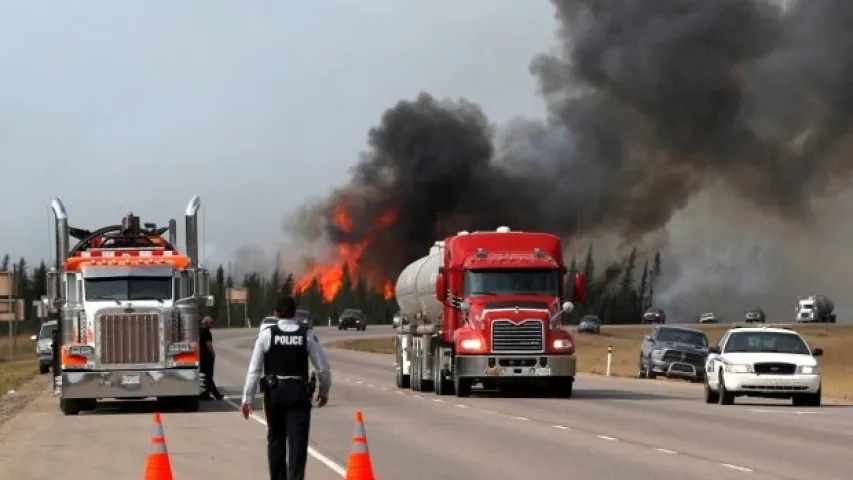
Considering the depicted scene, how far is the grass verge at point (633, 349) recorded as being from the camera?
51.6 m

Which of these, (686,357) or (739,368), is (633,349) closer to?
(686,357)

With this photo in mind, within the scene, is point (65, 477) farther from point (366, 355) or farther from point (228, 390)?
point (366, 355)

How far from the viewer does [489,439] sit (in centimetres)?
2264

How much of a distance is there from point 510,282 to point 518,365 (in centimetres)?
173

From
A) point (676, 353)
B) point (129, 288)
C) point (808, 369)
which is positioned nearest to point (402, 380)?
point (676, 353)

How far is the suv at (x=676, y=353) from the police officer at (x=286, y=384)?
118 ft

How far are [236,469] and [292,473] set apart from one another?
5462mm

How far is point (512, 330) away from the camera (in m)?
34.8

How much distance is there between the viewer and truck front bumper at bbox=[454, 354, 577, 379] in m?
34.7

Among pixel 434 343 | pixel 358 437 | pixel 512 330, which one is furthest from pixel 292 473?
pixel 434 343

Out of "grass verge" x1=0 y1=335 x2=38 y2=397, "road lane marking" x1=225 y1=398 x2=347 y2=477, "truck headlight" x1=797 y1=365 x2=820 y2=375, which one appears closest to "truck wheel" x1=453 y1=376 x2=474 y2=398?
"truck headlight" x1=797 y1=365 x2=820 y2=375

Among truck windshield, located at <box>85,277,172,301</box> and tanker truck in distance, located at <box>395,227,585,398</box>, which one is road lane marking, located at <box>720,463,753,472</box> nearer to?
truck windshield, located at <box>85,277,172,301</box>

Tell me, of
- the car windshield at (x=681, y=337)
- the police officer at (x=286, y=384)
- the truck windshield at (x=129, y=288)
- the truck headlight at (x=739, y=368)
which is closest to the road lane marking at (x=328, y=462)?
the police officer at (x=286, y=384)

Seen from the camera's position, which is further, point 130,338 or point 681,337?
point 681,337
